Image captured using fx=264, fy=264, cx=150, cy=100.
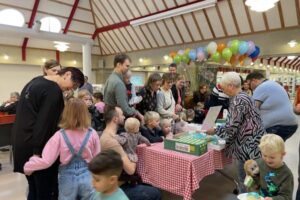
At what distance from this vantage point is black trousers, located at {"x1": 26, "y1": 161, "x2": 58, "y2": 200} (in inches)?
76.9

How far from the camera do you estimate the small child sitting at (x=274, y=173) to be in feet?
5.70

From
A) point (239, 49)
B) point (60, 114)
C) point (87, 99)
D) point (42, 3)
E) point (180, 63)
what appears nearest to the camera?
point (60, 114)

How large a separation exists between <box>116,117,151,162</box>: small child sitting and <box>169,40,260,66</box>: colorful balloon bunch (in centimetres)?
517

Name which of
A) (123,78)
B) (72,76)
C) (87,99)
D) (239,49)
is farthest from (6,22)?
(239,49)

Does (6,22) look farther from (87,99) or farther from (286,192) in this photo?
(286,192)

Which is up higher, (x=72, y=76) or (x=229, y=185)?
(x=72, y=76)

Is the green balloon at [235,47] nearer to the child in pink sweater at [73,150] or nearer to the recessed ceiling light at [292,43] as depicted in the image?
the recessed ceiling light at [292,43]

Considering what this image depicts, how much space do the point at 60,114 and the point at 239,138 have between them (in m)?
1.61

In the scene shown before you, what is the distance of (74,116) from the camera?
1956mm

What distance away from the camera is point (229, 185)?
3.61 metres

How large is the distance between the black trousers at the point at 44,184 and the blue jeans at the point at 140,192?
635 mm

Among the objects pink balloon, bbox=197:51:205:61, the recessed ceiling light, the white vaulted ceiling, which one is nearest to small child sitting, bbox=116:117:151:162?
pink balloon, bbox=197:51:205:61

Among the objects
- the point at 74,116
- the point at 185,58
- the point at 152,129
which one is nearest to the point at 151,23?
the point at 185,58

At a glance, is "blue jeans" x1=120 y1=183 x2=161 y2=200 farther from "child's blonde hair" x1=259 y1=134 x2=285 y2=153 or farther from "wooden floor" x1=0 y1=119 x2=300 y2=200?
"child's blonde hair" x1=259 y1=134 x2=285 y2=153
